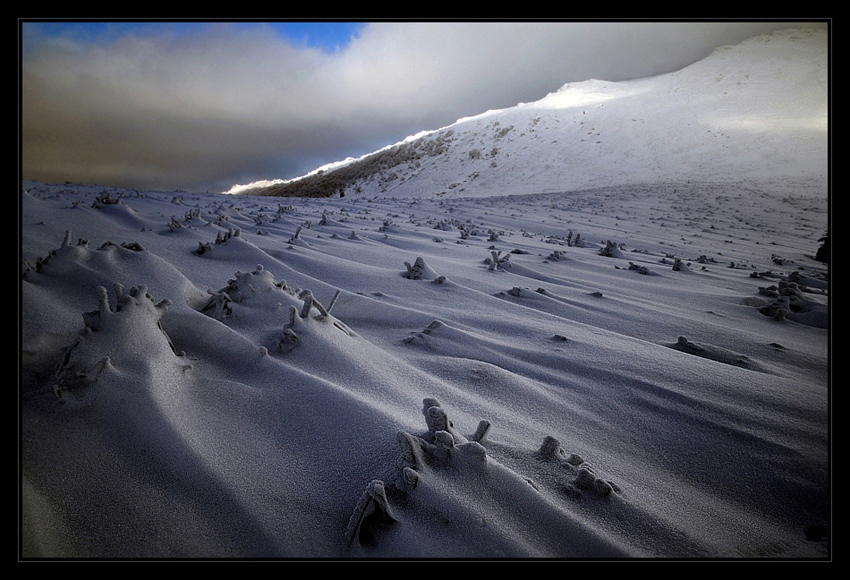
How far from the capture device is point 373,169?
30.6m

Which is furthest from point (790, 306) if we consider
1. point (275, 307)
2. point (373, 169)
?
point (373, 169)

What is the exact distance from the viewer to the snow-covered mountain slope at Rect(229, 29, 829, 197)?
60.5ft

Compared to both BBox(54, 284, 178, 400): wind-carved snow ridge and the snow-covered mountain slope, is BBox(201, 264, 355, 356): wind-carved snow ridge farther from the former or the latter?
the snow-covered mountain slope

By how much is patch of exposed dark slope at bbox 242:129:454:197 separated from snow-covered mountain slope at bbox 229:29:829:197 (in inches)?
4.9

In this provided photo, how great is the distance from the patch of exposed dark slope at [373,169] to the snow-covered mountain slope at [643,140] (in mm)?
124

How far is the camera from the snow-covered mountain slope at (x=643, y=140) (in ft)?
60.5

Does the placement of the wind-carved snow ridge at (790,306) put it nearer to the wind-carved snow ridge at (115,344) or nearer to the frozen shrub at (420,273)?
the frozen shrub at (420,273)

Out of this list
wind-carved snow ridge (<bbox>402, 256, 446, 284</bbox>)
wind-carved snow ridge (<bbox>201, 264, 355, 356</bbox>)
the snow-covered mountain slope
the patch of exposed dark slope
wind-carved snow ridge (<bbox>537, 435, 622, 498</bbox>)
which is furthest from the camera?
the patch of exposed dark slope

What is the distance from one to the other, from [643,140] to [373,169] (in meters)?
18.5

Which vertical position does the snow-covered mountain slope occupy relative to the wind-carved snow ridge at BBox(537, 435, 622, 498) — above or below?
above

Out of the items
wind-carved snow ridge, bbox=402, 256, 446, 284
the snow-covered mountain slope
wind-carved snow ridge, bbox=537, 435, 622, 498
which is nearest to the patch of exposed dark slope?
the snow-covered mountain slope
